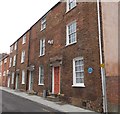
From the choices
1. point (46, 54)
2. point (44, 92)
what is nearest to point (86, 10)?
point (46, 54)

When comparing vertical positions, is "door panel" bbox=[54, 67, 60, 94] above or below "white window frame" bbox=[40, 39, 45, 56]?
below

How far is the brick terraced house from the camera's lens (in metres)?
11.2

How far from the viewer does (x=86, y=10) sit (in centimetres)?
1287

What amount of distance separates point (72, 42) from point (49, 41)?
12.8 ft

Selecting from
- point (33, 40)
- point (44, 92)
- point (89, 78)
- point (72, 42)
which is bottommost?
point (44, 92)

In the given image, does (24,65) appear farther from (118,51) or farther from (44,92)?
(118,51)

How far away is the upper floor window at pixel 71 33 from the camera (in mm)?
14272

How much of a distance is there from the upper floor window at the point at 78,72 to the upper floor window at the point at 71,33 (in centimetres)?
181

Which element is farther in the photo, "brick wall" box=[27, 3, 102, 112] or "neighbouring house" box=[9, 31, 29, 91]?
"neighbouring house" box=[9, 31, 29, 91]

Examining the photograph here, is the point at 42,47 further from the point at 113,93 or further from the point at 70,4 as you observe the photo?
the point at 113,93

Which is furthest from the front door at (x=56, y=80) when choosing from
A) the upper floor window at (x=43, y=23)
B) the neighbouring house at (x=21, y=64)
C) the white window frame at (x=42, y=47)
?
the neighbouring house at (x=21, y=64)

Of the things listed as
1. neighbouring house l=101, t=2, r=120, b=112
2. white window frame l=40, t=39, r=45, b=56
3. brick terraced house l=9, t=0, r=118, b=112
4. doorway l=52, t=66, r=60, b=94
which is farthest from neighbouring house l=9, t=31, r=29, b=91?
neighbouring house l=101, t=2, r=120, b=112

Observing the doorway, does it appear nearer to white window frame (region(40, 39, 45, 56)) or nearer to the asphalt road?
the asphalt road

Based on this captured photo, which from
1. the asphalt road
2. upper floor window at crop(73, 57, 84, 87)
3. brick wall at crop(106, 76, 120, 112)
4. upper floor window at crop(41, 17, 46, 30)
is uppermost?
upper floor window at crop(41, 17, 46, 30)
